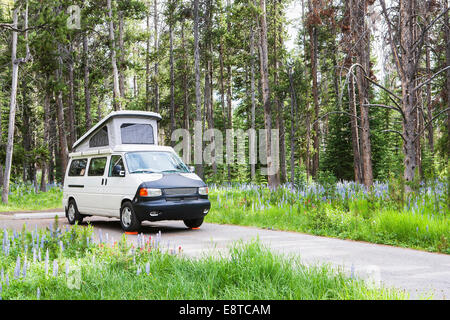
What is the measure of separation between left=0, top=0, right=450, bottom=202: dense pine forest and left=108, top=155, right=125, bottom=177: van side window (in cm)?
503

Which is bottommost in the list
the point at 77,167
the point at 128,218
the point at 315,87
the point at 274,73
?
the point at 128,218

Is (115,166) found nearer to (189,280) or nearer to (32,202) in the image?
(189,280)

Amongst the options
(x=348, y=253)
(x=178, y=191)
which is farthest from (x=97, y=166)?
(x=348, y=253)

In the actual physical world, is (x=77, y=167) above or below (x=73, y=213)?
above

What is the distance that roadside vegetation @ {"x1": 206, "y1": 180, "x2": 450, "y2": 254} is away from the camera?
319 inches

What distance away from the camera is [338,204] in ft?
36.9

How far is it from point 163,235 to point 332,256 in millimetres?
4376

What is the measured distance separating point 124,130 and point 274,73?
22.1 metres

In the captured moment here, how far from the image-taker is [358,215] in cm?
993

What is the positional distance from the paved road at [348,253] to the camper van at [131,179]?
0.56 meters

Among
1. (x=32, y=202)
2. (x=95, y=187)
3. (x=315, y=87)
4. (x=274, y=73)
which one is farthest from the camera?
(x=274, y=73)

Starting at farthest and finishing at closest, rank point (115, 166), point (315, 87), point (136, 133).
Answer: point (315, 87) < point (136, 133) < point (115, 166)

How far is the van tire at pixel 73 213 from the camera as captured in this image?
12.8 m
